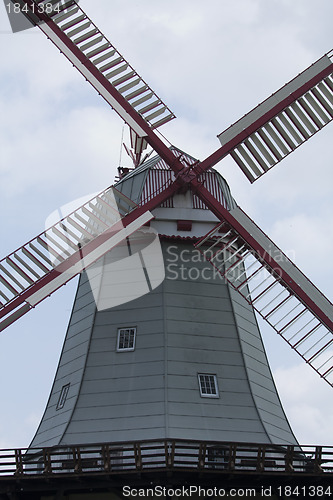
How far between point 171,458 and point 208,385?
2.24m

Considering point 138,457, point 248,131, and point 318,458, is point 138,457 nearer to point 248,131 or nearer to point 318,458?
point 318,458

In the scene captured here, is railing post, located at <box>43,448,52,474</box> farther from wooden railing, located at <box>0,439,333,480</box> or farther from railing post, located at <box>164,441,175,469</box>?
railing post, located at <box>164,441,175,469</box>

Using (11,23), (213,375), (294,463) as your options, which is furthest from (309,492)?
(11,23)

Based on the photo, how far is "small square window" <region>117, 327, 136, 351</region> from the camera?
48.2 feet

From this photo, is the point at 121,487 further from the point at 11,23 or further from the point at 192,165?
the point at 11,23

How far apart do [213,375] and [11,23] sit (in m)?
7.67

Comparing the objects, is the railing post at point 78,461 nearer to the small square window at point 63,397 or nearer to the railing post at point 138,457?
the railing post at point 138,457

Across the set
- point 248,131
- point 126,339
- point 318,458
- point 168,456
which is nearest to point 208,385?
point 126,339

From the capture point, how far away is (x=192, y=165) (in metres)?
15.2

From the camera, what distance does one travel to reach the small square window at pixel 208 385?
14125mm

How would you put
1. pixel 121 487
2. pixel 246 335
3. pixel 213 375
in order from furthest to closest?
pixel 246 335
pixel 213 375
pixel 121 487

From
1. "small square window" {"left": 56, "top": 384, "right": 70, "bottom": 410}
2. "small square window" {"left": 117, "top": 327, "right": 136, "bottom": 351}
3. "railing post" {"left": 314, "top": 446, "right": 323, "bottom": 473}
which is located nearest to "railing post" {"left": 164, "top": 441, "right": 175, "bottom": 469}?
"railing post" {"left": 314, "top": 446, "right": 323, "bottom": 473}

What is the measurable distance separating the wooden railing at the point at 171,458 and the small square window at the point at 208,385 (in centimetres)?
98

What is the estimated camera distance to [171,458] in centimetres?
1228
